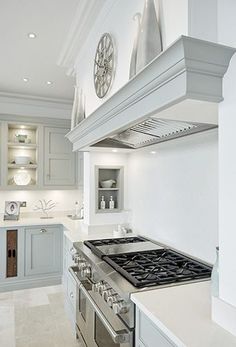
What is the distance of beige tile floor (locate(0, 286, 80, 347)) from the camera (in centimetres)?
252

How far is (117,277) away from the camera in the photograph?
63.6 inches

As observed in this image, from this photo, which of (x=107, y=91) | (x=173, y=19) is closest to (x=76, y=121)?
(x=107, y=91)

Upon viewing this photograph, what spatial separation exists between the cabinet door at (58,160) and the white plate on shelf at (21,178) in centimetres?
30

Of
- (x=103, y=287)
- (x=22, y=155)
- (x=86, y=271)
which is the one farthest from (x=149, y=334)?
(x=22, y=155)

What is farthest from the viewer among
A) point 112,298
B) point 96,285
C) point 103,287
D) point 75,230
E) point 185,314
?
point 75,230

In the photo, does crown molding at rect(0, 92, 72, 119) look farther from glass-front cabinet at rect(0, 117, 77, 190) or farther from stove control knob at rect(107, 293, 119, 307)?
stove control knob at rect(107, 293, 119, 307)

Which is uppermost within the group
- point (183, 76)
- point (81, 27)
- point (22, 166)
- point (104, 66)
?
point (81, 27)

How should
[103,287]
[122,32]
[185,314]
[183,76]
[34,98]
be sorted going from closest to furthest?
[183,76] → [185,314] → [103,287] → [122,32] → [34,98]

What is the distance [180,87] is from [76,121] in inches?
73.6

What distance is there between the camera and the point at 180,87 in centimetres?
109

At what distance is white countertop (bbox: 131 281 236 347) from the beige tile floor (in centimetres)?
155

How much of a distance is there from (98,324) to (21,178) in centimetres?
294

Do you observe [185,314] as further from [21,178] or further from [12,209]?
[21,178]

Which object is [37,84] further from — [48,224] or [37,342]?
[37,342]
